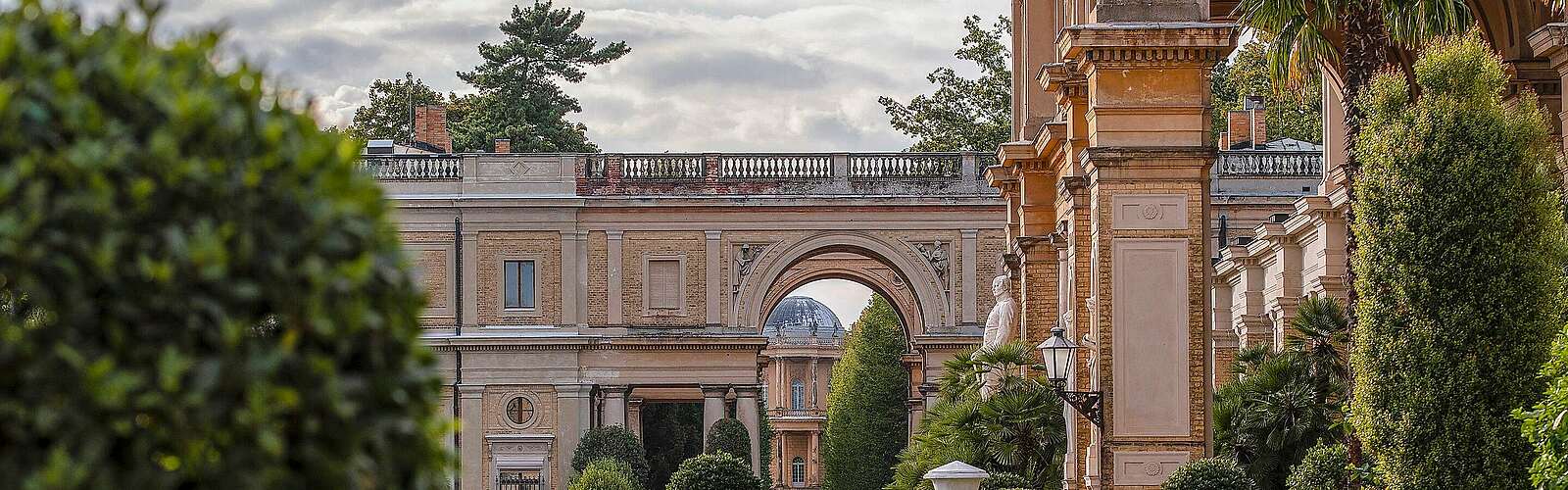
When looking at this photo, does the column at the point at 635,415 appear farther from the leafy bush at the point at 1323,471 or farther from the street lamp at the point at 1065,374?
the leafy bush at the point at 1323,471

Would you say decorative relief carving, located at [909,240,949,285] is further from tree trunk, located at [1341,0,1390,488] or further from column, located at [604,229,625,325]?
tree trunk, located at [1341,0,1390,488]

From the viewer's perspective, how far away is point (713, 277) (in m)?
45.6

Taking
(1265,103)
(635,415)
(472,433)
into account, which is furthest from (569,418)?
(1265,103)

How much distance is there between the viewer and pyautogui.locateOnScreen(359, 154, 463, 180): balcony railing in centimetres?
4612

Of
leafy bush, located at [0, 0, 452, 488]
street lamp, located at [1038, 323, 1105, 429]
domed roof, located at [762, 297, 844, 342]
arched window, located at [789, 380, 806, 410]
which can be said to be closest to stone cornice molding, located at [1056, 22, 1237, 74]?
street lamp, located at [1038, 323, 1105, 429]

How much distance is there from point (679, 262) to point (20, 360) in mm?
42255

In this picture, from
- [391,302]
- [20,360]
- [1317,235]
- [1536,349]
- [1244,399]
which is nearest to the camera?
[20,360]

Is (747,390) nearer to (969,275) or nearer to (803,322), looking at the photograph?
(969,275)

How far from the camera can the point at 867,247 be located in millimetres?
46250

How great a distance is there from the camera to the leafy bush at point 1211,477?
1446 centimetres

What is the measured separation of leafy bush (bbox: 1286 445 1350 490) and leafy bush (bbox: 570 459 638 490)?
26.5 metres

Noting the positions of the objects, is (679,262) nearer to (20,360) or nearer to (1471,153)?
(1471,153)

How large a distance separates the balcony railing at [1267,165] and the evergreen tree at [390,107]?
3020 cm

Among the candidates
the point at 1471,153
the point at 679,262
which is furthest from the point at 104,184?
the point at 679,262
